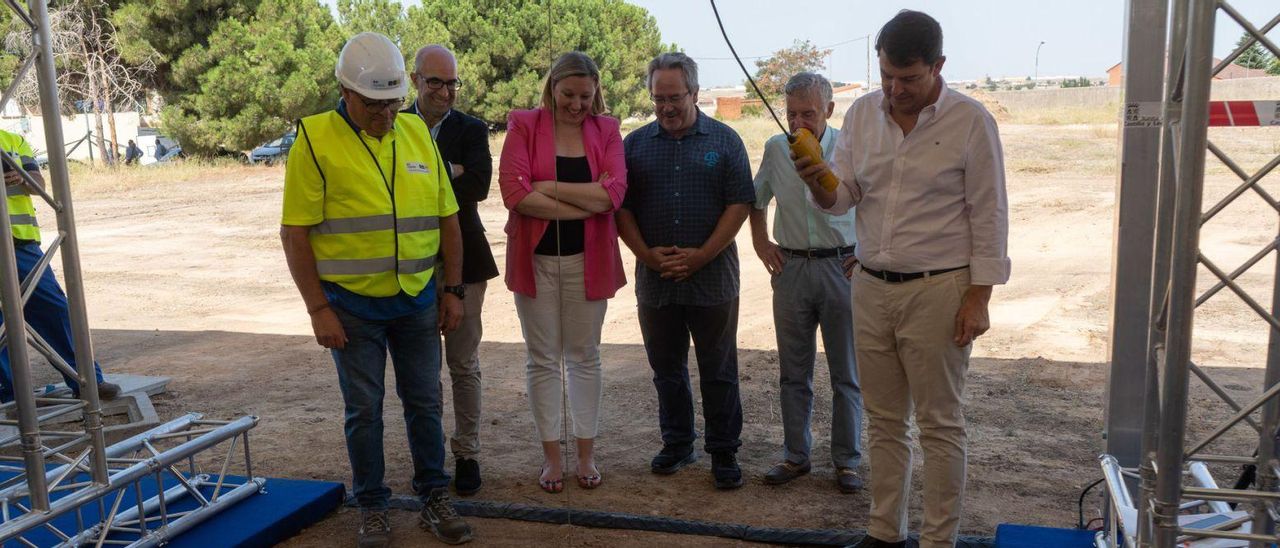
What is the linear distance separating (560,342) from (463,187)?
26.3 inches

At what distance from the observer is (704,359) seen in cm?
389

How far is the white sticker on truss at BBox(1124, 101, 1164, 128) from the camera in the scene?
10.1 ft

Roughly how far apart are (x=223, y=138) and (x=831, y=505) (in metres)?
18.7

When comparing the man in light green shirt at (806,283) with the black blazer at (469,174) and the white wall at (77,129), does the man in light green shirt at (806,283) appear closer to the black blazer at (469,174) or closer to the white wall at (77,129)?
the black blazer at (469,174)

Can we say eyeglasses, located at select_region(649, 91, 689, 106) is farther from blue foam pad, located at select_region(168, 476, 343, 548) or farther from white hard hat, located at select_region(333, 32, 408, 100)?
blue foam pad, located at select_region(168, 476, 343, 548)

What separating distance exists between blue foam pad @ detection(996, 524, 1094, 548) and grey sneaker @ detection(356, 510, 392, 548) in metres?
1.97

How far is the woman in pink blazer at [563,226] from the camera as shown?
11.8 feet

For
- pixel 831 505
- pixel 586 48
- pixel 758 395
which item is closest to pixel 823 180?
pixel 831 505

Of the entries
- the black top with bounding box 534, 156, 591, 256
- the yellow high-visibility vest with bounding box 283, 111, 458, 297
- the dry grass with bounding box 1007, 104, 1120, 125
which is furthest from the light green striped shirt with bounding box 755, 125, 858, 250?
the dry grass with bounding box 1007, 104, 1120, 125

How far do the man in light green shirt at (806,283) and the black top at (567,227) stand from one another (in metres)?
0.67

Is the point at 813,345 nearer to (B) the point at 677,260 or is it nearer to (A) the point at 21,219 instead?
(B) the point at 677,260

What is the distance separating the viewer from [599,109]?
374 cm

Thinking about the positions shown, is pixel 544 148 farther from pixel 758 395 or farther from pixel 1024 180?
pixel 1024 180

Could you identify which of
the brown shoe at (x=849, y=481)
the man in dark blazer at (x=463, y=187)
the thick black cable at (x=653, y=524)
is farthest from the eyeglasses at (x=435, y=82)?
the brown shoe at (x=849, y=481)
